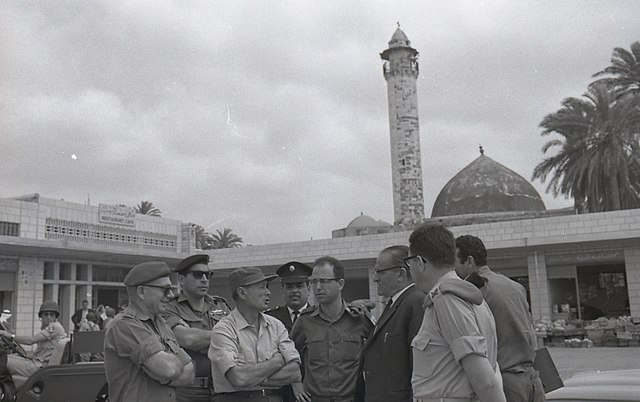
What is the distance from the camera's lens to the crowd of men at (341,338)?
2678 mm

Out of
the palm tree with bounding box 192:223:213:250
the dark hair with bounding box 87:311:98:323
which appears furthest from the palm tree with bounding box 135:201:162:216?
the dark hair with bounding box 87:311:98:323

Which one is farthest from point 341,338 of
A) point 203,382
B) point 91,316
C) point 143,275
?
point 91,316

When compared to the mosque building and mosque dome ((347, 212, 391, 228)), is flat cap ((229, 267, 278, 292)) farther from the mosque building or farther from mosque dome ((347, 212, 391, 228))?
mosque dome ((347, 212, 391, 228))

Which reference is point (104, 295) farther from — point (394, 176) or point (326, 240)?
point (394, 176)

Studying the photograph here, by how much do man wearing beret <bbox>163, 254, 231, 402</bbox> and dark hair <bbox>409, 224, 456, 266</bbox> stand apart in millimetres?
1865

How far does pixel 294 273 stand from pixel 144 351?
2.46m

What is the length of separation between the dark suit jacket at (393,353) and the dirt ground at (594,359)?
7646 millimetres

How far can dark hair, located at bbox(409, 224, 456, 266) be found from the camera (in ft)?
9.48

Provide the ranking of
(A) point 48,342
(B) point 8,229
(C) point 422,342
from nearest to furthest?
1. (C) point 422,342
2. (A) point 48,342
3. (B) point 8,229

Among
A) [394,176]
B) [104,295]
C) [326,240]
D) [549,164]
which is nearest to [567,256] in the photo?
[549,164]

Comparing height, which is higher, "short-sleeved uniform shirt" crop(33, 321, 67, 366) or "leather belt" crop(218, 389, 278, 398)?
"short-sleeved uniform shirt" crop(33, 321, 67, 366)

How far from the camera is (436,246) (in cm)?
289

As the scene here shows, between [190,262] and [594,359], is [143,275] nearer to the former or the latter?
[190,262]

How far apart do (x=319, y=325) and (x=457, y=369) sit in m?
1.78
